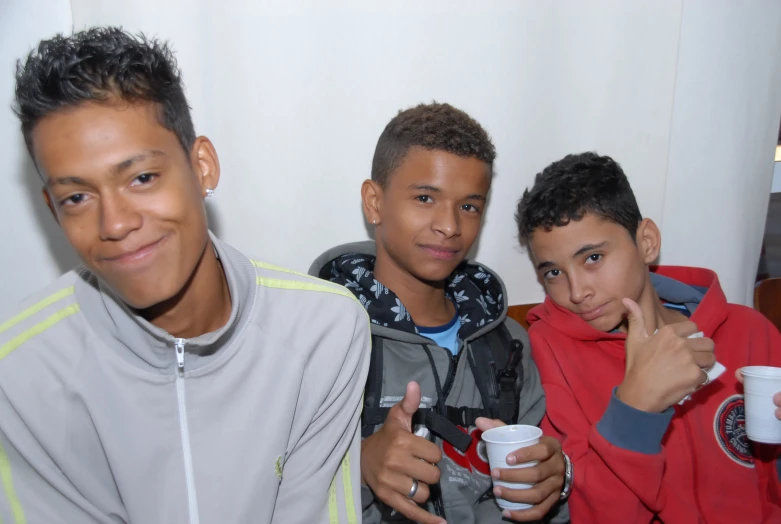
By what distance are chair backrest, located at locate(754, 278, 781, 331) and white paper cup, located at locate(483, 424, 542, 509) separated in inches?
50.9

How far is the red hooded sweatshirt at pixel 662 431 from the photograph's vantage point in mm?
1570

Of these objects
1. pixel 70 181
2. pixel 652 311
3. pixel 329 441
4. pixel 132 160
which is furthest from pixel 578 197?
pixel 70 181

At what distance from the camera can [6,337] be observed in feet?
4.15

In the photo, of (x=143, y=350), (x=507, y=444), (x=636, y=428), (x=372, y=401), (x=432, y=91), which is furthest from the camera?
(x=432, y=91)

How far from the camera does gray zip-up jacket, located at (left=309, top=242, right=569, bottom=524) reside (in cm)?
169

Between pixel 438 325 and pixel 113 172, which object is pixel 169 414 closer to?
pixel 113 172

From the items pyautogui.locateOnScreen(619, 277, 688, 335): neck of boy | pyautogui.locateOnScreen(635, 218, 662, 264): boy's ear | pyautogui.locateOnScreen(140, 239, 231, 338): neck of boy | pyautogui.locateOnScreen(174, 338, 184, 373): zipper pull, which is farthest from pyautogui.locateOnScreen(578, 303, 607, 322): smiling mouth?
pyautogui.locateOnScreen(174, 338, 184, 373): zipper pull

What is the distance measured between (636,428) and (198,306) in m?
1.16

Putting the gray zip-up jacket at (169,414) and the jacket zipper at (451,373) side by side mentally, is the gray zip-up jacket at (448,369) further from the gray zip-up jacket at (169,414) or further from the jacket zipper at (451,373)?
the gray zip-up jacket at (169,414)

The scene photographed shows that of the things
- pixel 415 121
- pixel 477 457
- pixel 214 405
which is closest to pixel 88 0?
pixel 415 121

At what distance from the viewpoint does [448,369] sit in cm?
180

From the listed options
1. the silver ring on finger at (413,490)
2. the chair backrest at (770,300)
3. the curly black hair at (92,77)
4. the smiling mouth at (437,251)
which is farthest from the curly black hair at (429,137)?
the chair backrest at (770,300)

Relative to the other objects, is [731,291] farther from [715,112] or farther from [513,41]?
[513,41]

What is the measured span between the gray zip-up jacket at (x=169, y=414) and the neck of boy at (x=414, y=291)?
503 millimetres
